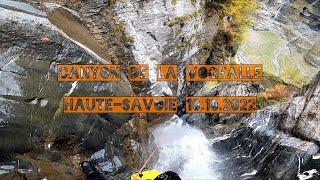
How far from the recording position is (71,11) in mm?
13195

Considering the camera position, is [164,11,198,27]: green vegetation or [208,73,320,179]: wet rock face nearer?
[208,73,320,179]: wet rock face

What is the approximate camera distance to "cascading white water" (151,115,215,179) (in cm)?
1425
